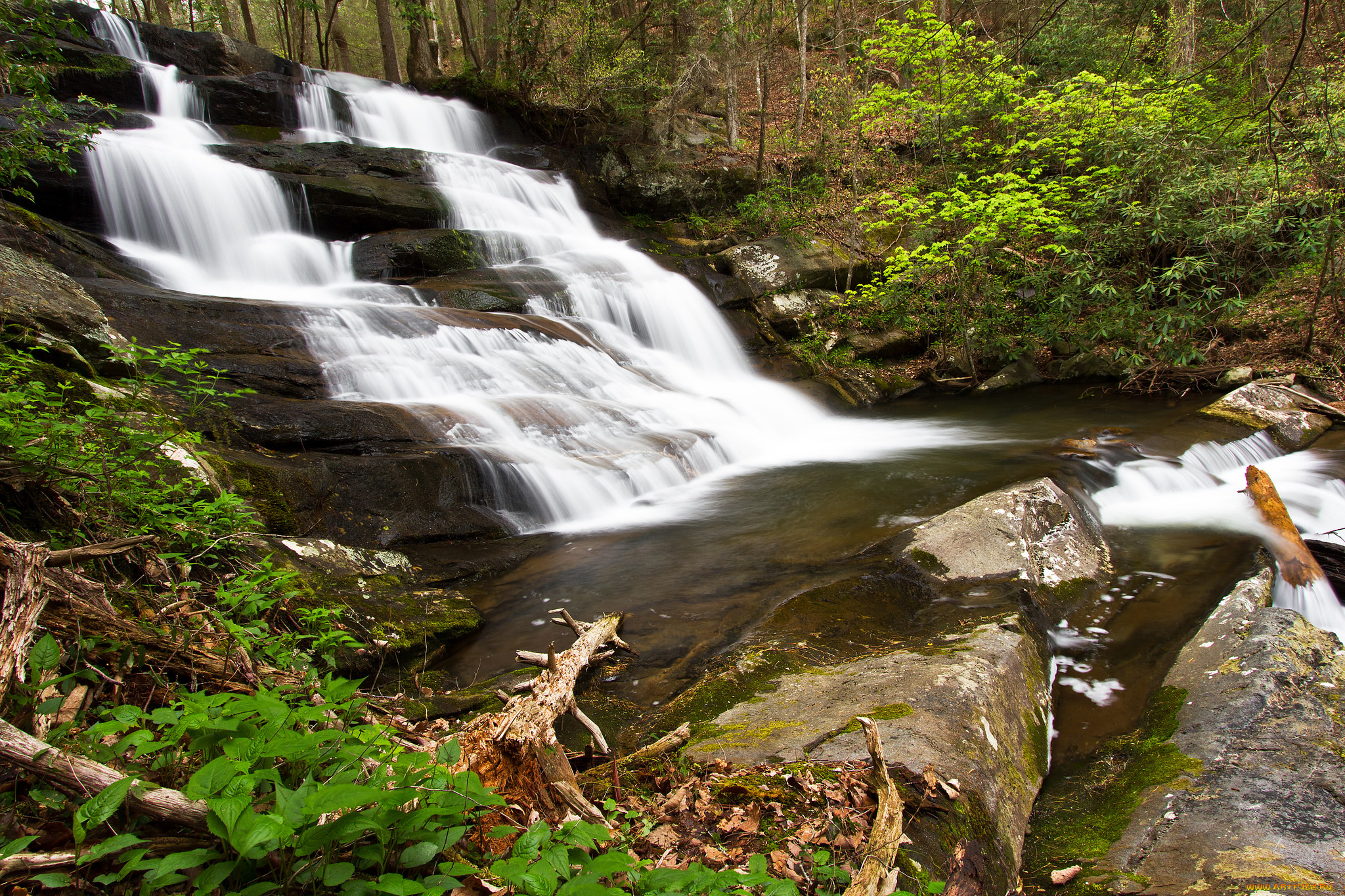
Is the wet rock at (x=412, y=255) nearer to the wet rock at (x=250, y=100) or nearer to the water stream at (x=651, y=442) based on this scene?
the water stream at (x=651, y=442)

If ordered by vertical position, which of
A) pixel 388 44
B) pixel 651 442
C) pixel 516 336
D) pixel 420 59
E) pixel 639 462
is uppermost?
pixel 388 44

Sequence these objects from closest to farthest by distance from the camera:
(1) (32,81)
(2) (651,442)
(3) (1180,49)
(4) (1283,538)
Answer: (1) (32,81) < (4) (1283,538) < (2) (651,442) < (3) (1180,49)

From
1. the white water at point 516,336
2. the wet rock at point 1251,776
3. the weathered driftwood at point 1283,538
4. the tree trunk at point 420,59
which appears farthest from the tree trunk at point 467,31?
the wet rock at point 1251,776

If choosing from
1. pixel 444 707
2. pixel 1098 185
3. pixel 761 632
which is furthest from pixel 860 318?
pixel 444 707

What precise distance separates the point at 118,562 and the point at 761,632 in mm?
3289

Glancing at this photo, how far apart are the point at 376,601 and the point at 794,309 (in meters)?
11.2

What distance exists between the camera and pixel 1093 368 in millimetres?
12234

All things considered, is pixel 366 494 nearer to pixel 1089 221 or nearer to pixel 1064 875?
pixel 1064 875

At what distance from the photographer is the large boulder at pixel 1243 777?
2.15m

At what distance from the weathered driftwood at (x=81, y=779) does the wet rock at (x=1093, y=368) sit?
44.7 ft

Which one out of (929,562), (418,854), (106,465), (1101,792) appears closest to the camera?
(418,854)

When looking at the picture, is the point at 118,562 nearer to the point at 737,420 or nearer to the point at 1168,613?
the point at 1168,613

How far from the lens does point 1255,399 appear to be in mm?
9062

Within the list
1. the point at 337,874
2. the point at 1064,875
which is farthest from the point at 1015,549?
the point at 337,874
